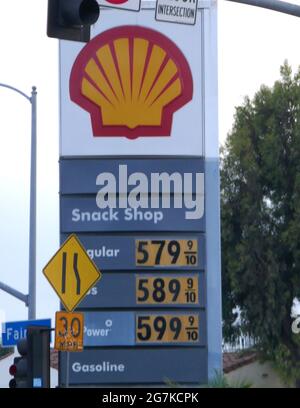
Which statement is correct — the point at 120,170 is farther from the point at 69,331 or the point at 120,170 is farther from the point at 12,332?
the point at 12,332

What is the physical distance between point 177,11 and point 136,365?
343 inches

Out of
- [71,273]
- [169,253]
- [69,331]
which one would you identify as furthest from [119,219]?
[69,331]

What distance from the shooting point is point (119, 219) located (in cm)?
2250

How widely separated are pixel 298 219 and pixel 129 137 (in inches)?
665

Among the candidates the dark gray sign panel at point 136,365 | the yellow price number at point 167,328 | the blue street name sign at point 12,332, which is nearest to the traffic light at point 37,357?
the dark gray sign panel at point 136,365

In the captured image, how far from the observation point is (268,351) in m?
39.4

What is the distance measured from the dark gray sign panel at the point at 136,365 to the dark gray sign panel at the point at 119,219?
2223 millimetres

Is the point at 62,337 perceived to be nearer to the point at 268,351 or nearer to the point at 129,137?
the point at 129,137

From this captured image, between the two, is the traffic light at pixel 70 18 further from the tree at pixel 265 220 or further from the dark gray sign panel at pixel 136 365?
the tree at pixel 265 220

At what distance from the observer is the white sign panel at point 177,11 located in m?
15.3

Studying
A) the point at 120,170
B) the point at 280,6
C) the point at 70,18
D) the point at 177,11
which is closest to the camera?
the point at 70,18

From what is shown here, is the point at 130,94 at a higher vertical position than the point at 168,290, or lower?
higher

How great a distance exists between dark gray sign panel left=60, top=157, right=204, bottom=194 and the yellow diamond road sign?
3745 millimetres
